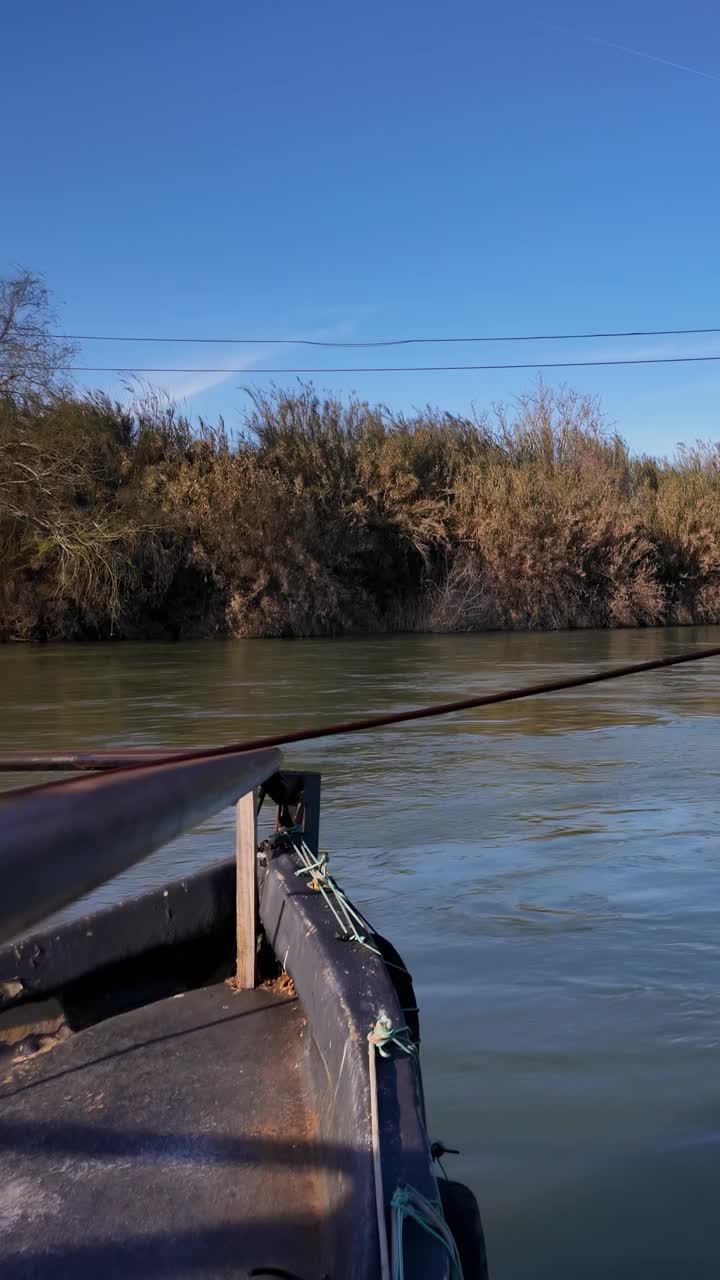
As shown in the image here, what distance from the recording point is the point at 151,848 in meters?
1.17

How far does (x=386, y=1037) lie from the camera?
1937 mm

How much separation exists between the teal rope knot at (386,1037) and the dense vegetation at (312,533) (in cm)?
2199

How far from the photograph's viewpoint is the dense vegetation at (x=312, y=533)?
24859mm

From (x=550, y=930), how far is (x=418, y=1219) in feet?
9.07

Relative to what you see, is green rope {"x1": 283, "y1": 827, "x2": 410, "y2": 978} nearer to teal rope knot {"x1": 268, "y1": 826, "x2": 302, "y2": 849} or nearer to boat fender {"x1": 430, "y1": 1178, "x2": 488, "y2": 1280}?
teal rope knot {"x1": 268, "y1": 826, "x2": 302, "y2": 849}

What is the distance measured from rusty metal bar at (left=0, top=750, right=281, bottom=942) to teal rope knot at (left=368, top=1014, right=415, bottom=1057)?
695mm

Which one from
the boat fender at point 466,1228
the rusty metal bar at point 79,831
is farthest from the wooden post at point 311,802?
the rusty metal bar at point 79,831

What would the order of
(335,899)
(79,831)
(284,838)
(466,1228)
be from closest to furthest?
(79,831)
(466,1228)
(335,899)
(284,838)

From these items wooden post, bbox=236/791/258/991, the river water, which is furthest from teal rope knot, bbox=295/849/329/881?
the river water

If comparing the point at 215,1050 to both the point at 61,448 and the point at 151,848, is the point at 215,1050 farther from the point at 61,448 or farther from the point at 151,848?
the point at 61,448

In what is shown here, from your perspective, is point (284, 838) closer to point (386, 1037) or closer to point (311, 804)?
point (311, 804)

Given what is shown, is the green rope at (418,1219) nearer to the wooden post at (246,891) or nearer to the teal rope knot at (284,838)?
the wooden post at (246,891)

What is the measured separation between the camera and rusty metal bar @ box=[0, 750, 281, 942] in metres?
0.88

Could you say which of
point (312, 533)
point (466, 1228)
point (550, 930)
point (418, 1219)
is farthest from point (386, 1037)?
point (312, 533)
